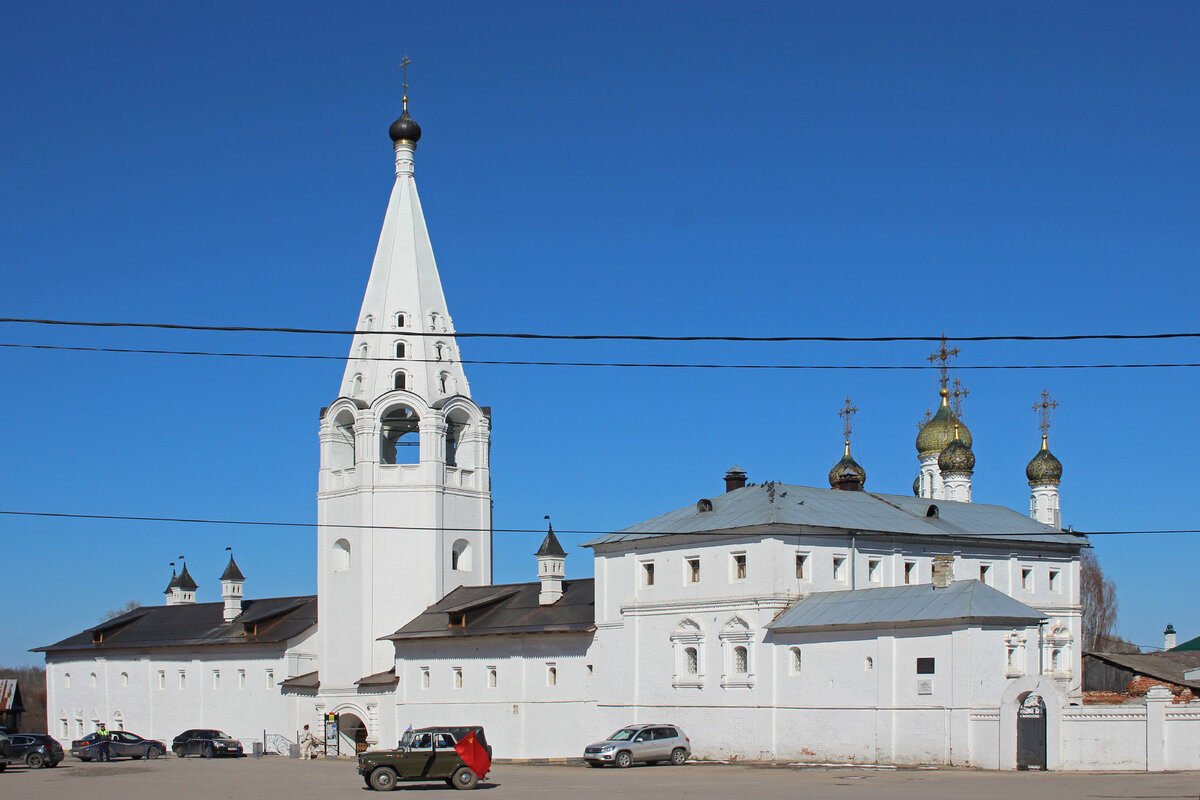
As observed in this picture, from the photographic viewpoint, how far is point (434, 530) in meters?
59.8

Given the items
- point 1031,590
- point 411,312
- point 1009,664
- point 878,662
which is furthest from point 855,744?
point 411,312

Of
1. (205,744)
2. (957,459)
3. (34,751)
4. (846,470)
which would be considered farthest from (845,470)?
(34,751)

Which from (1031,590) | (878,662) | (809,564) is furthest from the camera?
(1031,590)

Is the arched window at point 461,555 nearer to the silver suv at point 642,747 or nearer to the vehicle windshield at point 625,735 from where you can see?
the silver suv at point 642,747

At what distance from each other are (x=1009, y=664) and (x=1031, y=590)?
630 inches

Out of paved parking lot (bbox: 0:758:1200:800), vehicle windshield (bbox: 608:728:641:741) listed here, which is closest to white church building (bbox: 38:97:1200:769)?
paved parking lot (bbox: 0:758:1200:800)

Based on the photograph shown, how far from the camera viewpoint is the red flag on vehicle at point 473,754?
33.5 metres

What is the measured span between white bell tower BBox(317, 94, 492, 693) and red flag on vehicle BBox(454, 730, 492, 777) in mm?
25727

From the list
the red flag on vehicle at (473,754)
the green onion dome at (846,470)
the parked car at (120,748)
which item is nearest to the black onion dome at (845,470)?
the green onion dome at (846,470)

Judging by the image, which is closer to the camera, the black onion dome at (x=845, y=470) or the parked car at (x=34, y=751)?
the parked car at (x=34, y=751)

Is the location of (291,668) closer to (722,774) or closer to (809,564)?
(809,564)

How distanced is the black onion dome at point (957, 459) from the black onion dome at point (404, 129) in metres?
27.8

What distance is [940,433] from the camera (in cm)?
7238

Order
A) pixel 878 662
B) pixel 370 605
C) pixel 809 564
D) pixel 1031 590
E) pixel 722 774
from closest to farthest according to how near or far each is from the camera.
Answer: pixel 722 774
pixel 878 662
pixel 809 564
pixel 1031 590
pixel 370 605
